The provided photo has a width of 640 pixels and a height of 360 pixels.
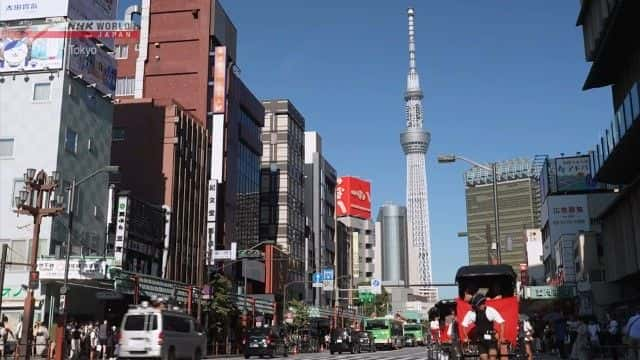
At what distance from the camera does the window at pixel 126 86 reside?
69.6 metres

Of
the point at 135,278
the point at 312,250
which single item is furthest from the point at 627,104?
the point at 312,250

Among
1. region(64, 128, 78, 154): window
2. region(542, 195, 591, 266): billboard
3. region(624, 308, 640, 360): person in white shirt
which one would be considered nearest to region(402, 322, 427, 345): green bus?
region(542, 195, 591, 266): billboard

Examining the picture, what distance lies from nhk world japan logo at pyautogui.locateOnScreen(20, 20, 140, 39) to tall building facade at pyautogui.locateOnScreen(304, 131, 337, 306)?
56.2 m

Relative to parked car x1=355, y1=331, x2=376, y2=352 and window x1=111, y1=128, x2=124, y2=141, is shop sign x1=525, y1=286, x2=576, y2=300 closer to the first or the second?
parked car x1=355, y1=331, x2=376, y2=352

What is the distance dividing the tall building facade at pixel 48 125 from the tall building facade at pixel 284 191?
39764 millimetres

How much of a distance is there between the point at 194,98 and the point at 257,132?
43.6 ft

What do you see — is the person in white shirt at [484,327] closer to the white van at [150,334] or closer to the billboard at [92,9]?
the white van at [150,334]

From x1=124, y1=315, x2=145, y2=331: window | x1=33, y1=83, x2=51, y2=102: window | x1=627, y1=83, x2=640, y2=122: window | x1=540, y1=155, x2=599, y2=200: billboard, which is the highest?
x1=540, y1=155, x2=599, y2=200: billboard

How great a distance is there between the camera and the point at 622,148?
31906 millimetres

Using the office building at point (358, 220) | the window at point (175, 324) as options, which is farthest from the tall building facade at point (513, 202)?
the window at point (175, 324)

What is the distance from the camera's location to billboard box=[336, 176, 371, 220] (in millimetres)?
145375

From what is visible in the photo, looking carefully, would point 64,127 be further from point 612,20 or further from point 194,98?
point 612,20

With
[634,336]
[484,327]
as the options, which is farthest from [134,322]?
[634,336]

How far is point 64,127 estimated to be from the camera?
4203 cm
